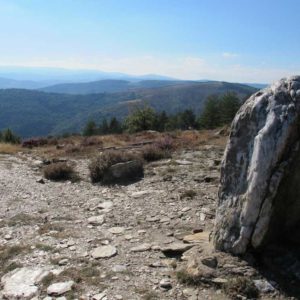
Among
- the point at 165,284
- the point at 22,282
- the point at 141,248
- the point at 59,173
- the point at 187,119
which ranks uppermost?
the point at 165,284

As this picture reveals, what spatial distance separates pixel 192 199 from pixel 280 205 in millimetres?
4784

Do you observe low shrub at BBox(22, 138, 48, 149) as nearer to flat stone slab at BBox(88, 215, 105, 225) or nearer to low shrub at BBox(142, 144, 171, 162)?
low shrub at BBox(142, 144, 171, 162)

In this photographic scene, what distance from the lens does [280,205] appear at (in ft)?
22.3

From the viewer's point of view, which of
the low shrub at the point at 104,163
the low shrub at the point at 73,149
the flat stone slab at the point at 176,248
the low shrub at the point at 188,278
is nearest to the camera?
the low shrub at the point at 188,278

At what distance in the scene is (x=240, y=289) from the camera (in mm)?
6188

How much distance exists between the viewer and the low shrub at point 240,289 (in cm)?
613

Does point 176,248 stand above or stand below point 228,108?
above

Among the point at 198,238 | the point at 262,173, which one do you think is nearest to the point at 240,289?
the point at 262,173

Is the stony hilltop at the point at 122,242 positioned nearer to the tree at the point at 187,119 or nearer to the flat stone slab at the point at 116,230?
the flat stone slab at the point at 116,230

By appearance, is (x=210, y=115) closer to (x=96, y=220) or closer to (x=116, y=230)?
(x=96, y=220)

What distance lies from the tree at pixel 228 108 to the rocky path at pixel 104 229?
196 feet

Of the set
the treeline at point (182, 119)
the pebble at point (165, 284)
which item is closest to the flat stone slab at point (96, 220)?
the pebble at point (165, 284)

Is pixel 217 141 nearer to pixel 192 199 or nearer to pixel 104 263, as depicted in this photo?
pixel 192 199

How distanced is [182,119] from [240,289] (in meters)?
92.6
